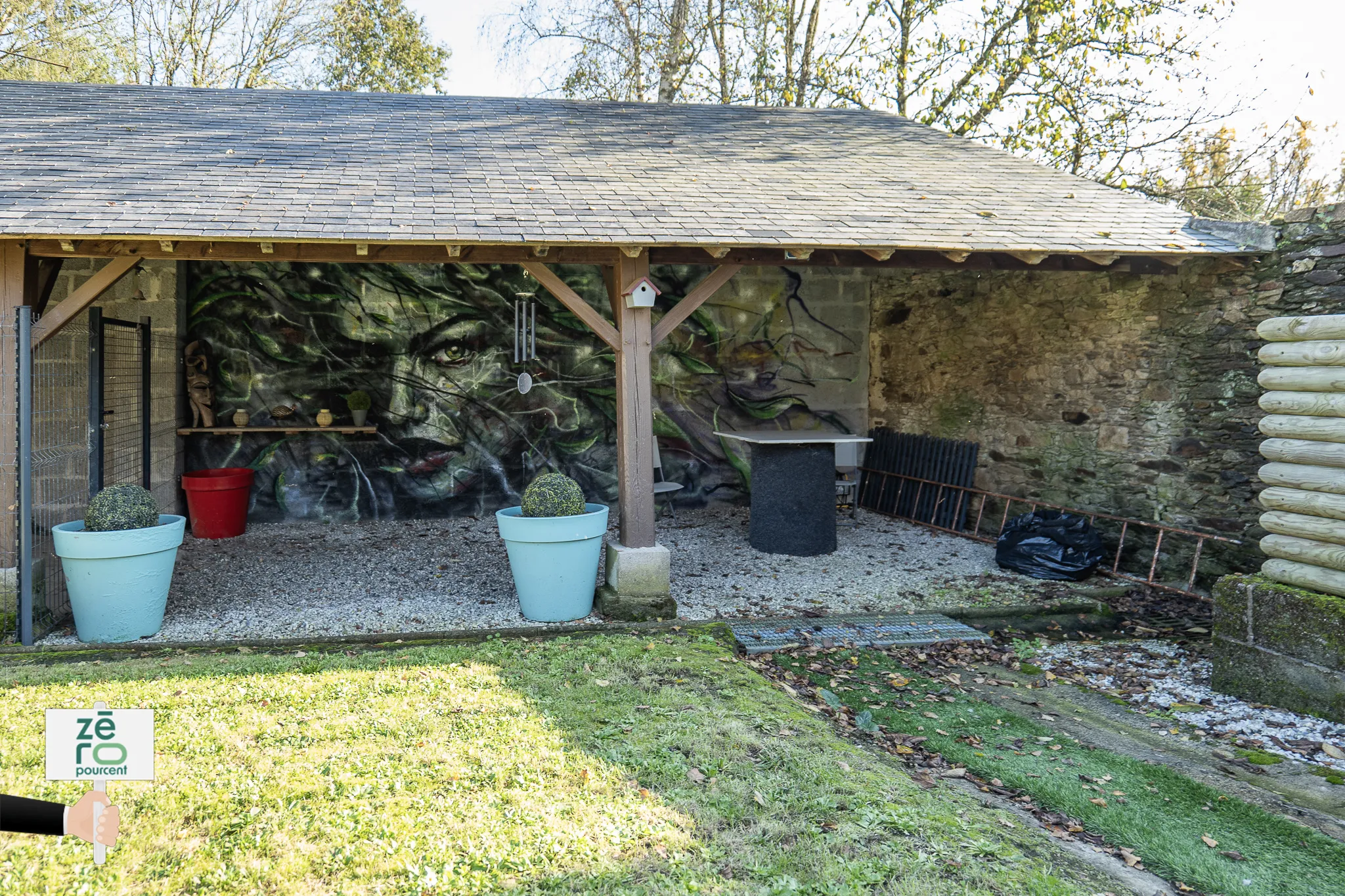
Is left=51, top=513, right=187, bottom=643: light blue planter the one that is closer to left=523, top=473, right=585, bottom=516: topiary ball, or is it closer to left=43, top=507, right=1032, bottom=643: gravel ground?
left=43, top=507, right=1032, bottom=643: gravel ground

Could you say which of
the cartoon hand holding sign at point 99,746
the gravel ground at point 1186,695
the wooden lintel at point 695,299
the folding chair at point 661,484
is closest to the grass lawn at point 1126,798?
the gravel ground at point 1186,695

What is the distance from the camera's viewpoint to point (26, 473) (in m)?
4.74

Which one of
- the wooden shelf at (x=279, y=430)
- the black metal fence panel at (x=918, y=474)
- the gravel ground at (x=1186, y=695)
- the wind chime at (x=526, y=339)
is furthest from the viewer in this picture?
the wind chime at (x=526, y=339)

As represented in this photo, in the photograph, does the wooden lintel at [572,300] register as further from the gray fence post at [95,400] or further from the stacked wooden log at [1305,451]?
the stacked wooden log at [1305,451]

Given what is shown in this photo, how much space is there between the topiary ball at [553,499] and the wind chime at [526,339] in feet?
10.5

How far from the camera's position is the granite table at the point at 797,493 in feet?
23.6

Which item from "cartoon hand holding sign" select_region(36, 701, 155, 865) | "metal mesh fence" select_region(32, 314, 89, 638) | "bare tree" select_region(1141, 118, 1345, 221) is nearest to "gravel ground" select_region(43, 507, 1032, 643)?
"metal mesh fence" select_region(32, 314, 89, 638)

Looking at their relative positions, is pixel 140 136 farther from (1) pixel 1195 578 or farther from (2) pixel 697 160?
(1) pixel 1195 578

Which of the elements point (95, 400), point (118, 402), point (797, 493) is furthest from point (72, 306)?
point (797, 493)

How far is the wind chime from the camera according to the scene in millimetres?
8492

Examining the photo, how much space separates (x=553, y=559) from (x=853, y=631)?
186 cm

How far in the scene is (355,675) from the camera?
13.5 feet

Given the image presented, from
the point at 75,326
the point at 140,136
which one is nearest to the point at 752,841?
the point at 75,326

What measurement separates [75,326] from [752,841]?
5.91 meters
